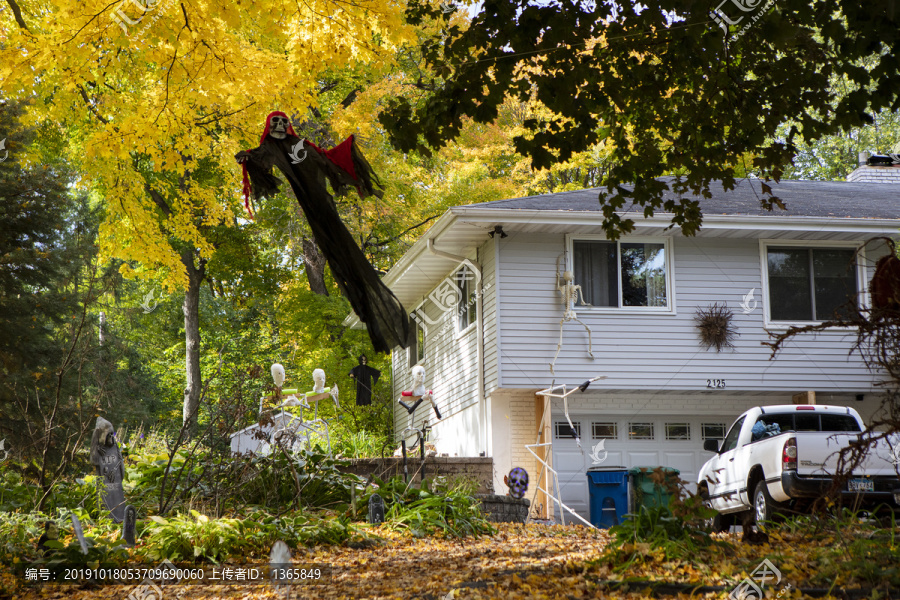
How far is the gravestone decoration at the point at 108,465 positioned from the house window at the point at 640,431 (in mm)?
9347

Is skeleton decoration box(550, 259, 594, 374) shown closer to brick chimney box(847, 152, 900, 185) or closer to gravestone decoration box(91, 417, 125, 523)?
gravestone decoration box(91, 417, 125, 523)

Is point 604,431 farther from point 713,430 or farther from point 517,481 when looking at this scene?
point 517,481

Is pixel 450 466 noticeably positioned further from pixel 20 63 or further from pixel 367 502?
pixel 20 63

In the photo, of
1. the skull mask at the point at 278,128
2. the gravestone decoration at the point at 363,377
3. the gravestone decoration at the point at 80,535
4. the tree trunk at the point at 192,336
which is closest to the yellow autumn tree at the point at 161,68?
the gravestone decoration at the point at 80,535

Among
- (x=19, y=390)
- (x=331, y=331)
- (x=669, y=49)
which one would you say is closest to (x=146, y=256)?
(x=19, y=390)

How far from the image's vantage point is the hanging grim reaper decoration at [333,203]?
216 inches

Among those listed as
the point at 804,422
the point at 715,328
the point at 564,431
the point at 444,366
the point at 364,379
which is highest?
the point at 715,328

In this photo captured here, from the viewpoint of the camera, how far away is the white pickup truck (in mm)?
8797

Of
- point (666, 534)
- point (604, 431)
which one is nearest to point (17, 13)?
point (666, 534)

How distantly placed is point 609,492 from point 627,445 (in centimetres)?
243

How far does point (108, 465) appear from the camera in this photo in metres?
7.55

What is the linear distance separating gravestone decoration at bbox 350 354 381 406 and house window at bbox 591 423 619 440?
4.46 meters

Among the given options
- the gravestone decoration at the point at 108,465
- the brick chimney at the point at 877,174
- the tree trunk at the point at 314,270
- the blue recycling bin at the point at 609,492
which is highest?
the brick chimney at the point at 877,174

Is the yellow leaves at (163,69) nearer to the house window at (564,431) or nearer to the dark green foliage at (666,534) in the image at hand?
the dark green foliage at (666,534)
